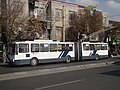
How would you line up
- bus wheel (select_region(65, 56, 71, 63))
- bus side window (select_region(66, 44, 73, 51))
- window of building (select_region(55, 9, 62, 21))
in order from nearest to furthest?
1. bus wheel (select_region(65, 56, 71, 63))
2. bus side window (select_region(66, 44, 73, 51))
3. window of building (select_region(55, 9, 62, 21))

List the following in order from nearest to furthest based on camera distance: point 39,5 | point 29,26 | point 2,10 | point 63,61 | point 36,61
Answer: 1. point 36,61
2. point 63,61
3. point 2,10
4. point 29,26
5. point 39,5

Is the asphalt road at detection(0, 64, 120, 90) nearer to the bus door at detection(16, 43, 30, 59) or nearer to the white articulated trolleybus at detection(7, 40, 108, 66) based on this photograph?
the bus door at detection(16, 43, 30, 59)

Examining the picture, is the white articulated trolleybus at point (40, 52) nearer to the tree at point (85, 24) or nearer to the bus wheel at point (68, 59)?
the bus wheel at point (68, 59)

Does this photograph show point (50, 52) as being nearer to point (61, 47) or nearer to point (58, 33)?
point (61, 47)

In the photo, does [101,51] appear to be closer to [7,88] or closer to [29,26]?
[29,26]

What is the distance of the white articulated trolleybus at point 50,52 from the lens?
2661 cm

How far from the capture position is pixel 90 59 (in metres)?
36.2

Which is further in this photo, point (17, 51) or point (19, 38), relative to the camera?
point (19, 38)

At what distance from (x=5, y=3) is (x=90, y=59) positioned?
13.6 metres

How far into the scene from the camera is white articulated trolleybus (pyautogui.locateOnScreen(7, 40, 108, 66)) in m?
26.6

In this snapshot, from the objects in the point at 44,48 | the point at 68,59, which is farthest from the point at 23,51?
the point at 68,59

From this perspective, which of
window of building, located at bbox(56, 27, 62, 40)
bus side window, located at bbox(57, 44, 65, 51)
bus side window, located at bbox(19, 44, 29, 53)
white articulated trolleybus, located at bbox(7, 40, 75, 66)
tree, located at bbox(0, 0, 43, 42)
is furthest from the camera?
window of building, located at bbox(56, 27, 62, 40)

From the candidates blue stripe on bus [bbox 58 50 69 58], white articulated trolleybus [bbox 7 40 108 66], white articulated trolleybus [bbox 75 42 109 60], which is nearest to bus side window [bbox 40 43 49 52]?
white articulated trolleybus [bbox 7 40 108 66]

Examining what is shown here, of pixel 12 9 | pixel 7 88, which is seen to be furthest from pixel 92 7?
pixel 7 88
